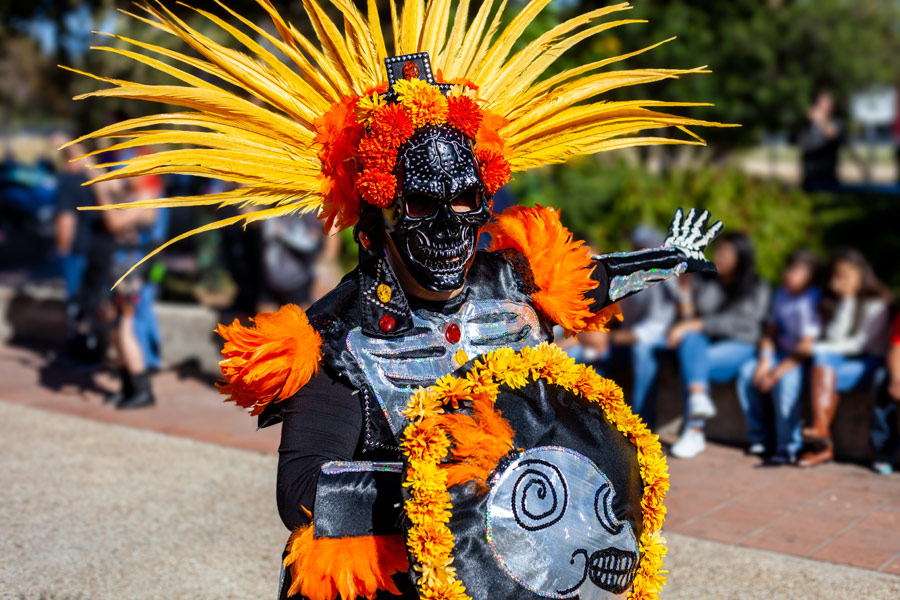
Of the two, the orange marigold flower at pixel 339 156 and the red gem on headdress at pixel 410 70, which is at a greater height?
the red gem on headdress at pixel 410 70

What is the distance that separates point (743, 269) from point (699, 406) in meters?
0.98

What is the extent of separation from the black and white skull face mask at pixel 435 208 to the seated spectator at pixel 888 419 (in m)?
3.80

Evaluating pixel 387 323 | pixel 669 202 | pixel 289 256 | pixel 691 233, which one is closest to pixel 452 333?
pixel 387 323

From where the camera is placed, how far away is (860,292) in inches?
228

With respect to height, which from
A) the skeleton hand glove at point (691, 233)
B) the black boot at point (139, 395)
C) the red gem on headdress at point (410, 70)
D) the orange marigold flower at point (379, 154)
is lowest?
the black boot at point (139, 395)

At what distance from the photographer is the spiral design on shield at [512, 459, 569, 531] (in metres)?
2.14

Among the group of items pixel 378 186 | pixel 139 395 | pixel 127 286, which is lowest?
pixel 139 395

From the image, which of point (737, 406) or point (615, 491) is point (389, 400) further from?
point (737, 406)

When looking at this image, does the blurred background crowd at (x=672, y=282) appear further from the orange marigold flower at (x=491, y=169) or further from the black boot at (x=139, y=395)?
the orange marigold flower at (x=491, y=169)

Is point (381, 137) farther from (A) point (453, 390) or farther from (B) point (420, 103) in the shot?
(A) point (453, 390)

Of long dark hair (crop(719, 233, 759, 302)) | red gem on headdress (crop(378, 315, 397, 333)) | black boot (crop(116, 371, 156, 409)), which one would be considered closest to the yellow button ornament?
red gem on headdress (crop(378, 315, 397, 333))

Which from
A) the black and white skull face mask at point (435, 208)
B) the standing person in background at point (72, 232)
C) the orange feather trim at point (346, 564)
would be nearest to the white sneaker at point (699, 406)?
the black and white skull face mask at point (435, 208)

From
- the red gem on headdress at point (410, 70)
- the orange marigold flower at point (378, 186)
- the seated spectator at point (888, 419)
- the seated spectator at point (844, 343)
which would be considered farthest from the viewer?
the seated spectator at point (844, 343)

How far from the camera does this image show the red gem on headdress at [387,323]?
248 centimetres
